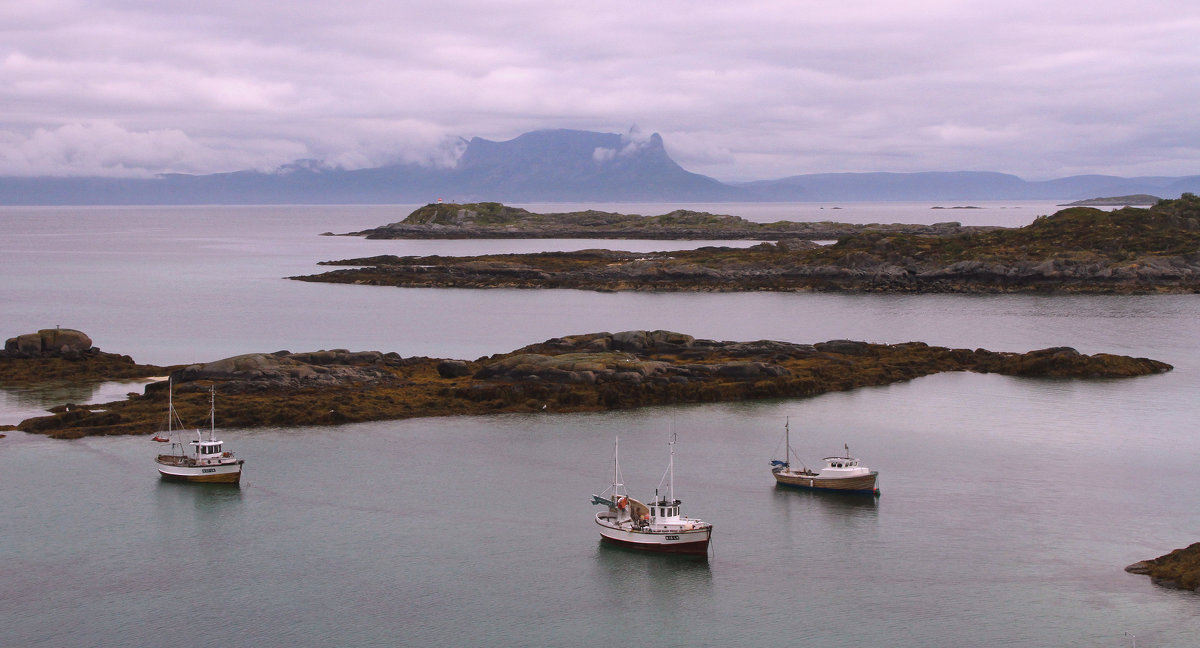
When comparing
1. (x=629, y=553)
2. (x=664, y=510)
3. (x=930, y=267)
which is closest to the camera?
(x=664, y=510)

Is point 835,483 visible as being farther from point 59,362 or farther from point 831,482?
point 59,362

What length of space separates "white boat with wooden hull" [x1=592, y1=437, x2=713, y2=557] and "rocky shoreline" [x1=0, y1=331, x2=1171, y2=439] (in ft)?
60.4

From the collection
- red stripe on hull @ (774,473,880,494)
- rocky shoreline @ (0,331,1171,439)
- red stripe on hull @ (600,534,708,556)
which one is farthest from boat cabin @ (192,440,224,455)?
red stripe on hull @ (774,473,880,494)

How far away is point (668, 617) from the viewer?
2809 cm

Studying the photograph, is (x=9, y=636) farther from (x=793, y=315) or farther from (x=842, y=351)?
(x=793, y=315)

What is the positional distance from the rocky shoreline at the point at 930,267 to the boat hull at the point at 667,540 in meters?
82.0

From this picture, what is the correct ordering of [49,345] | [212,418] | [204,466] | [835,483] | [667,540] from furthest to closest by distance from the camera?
[49,345] → [212,418] → [204,466] → [835,483] → [667,540]

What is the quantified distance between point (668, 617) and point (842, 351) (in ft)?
129

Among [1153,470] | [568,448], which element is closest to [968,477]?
[1153,470]

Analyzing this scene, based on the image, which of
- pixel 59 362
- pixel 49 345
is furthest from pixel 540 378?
pixel 49 345

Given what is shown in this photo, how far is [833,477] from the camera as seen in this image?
3756 cm

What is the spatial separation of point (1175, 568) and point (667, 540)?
44.4ft

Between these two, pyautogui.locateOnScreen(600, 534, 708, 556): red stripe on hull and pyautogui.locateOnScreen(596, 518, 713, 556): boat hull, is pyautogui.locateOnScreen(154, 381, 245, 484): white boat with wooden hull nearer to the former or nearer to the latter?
pyautogui.locateOnScreen(596, 518, 713, 556): boat hull

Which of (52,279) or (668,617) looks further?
(52,279)
